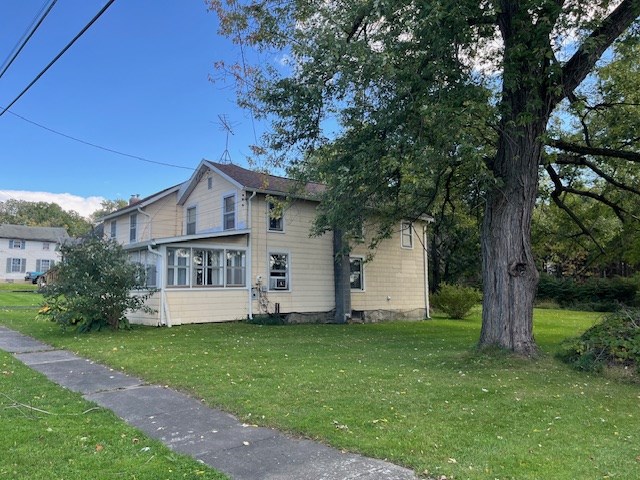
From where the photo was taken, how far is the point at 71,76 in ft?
45.7

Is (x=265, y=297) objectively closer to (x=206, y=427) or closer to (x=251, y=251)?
(x=251, y=251)

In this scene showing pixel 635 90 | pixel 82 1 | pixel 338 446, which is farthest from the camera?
pixel 635 90

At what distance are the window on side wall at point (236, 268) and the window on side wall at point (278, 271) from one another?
3.54ft

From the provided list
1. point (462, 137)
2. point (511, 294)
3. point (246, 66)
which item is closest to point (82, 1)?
point (246, 66)

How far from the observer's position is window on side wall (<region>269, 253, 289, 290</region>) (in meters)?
17.7

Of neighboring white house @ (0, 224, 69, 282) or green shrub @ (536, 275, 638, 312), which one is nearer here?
green shrub @ (536, 275, 638, 312)

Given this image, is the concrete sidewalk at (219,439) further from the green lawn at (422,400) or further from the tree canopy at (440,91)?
the tree canopy at (440,91)

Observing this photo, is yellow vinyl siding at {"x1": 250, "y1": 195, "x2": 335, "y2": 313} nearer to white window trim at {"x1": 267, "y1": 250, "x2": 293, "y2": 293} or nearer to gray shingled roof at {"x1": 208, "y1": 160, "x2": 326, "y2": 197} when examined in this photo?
white window trim at {"x1": 267, "y1": 250, "x2": 293, "y2": 293}

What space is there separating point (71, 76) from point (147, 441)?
13.0 meters

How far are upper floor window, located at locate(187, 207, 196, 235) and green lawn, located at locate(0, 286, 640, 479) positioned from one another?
9.57 meters

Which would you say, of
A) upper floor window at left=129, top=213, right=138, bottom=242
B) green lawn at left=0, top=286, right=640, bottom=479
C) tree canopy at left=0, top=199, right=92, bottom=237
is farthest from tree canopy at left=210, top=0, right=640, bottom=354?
tree canopy at left=0, top=199, right=92, bottom=237

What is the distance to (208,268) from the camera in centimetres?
1630

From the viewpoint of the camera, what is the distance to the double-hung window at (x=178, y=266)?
1538 centimetres

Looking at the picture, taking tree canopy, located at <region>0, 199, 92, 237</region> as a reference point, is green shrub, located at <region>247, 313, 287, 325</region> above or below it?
below
